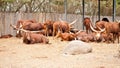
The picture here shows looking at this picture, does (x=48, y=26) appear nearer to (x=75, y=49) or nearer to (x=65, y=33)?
(x=65, y=33)

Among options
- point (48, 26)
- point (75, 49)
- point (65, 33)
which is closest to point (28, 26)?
point (48, 26)

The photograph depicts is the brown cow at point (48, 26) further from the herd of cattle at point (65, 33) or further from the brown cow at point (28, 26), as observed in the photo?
the brown cow at point (28, 26)

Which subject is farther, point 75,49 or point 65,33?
point 65,33

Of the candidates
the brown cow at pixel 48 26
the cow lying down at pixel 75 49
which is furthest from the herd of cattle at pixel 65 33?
the cow lying down at pixel 75 49

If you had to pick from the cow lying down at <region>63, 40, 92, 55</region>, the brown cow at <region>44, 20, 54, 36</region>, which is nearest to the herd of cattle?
the brown cow at <region>44, 20, 54, 36</region>

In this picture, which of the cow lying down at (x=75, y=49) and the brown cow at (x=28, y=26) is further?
the brown cow at (x=28, y=26)

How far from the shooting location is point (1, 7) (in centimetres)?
3162

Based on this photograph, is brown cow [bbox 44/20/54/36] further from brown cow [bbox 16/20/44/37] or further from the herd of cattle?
brown cow [bbox 16/20/44/37]

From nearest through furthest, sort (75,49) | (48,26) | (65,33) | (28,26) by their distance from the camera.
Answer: (75,49), (65,33), (28,26), (48,26)

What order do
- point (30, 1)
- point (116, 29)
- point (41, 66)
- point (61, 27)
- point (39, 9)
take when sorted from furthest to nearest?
point (39, 9), point (30, 1), point (61, 27), point (116, 29), point (41, 66)

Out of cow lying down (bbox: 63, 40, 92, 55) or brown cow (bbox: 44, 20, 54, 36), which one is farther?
brown cow (bbox: 44, 20, 54, 36)

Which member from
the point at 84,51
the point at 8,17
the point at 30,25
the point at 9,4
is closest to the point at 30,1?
the point at 9,4

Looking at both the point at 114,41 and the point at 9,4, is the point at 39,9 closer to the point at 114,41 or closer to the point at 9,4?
the point at 9,4

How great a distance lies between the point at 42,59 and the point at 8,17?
14.1 metres
